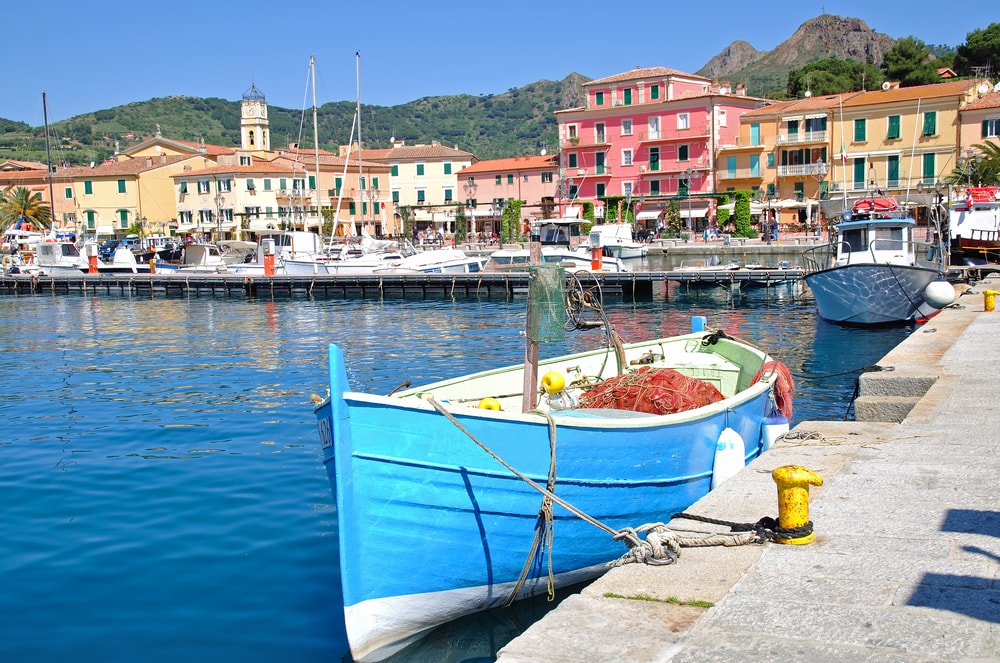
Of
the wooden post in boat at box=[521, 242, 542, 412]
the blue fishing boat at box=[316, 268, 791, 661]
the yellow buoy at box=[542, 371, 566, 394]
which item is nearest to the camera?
the blue fishing boat at box=[316, 268, 791, 661]

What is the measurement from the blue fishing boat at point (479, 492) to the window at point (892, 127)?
61.9m

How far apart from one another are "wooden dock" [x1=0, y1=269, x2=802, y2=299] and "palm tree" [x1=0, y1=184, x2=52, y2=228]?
112ft

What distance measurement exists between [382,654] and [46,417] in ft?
36.6

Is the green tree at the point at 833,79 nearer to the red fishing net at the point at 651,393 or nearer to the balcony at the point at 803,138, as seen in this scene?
the balcony at the point at 803,138

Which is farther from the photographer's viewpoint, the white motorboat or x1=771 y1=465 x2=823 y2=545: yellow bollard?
the white motorboat

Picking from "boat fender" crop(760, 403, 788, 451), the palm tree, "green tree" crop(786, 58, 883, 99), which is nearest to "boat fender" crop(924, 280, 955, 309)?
"boat fender" crop(760, 403, 788, 451)

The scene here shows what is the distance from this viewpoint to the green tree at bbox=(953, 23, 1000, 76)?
270 feet

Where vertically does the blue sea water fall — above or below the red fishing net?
below

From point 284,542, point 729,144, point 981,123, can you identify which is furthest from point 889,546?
point 729,144

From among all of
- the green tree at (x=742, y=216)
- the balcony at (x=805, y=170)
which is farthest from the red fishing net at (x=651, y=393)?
the balcony at (x=805, y=170)

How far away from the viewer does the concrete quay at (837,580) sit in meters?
4.47

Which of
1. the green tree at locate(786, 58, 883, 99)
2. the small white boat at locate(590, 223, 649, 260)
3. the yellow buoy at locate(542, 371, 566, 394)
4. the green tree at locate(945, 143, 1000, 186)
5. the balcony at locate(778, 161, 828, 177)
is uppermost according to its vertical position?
the green tree at locate(786, 58, 883, 99)

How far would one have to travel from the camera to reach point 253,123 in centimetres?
9269

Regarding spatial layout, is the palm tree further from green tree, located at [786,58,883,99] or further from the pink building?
green tree, located at [786,58,883,99]
